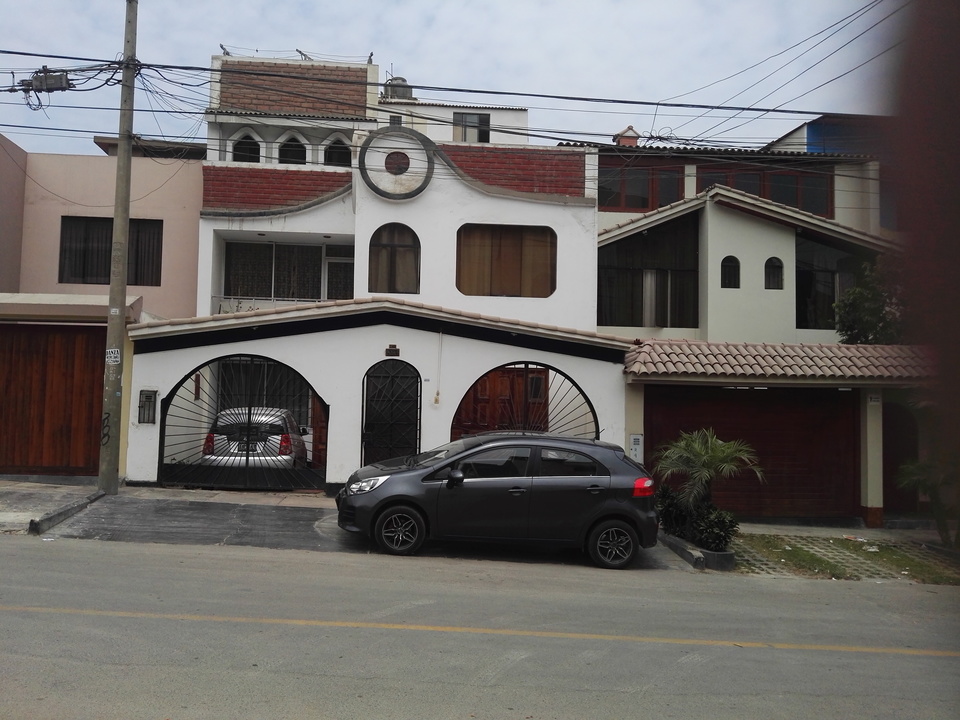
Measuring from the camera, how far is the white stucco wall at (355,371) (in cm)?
1379

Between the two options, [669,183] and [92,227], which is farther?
[669,183]

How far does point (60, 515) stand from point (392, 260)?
9.25 m

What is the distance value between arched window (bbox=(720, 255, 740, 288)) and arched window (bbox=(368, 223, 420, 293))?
8.10 meters

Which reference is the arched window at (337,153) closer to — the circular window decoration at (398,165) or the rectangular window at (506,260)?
the circular window decoration at (398,165)

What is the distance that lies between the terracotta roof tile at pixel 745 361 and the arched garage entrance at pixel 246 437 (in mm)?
6025

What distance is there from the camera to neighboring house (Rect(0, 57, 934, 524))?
14.1 m

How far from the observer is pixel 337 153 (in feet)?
72.6

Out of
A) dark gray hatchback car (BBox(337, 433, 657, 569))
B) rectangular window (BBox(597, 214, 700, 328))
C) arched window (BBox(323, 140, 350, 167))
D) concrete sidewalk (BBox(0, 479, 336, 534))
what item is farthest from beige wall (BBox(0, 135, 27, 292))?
rectangular window (BBox(597, 214, 700, 328))

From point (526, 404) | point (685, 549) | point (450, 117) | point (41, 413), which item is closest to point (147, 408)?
point (41, 413)

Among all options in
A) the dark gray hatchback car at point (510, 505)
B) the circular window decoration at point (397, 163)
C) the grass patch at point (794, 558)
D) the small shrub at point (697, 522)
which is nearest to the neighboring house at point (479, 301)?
the circular window decoration at point (397, 163)

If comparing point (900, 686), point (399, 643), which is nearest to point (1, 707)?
point (399, 643)

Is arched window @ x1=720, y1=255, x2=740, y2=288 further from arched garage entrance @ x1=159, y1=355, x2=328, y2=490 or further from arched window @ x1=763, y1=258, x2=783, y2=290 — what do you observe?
arched garage entrance @ x1=159, y1=355, x2=328, y2=490

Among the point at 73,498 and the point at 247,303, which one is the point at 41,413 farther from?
the point at 247,303

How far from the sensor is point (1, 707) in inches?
189
